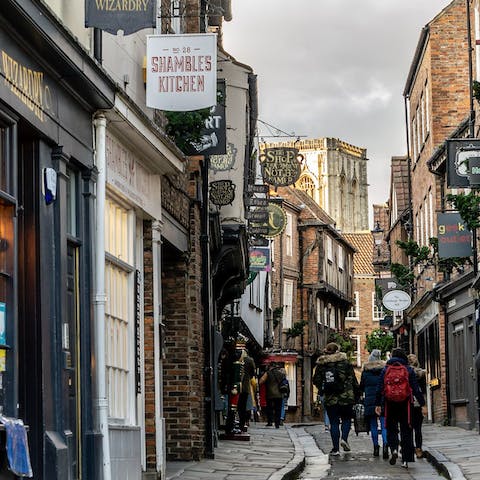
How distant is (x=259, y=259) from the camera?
37.5 metres

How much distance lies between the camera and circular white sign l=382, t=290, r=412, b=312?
37812 mm

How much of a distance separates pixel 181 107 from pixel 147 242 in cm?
239

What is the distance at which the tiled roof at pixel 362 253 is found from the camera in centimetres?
9062

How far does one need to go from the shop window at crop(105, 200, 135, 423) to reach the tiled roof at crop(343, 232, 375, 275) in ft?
245

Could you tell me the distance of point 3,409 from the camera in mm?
9477

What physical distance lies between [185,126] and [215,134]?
1632 mm

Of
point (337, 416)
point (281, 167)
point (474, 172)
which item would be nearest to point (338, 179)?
point (281, 167)

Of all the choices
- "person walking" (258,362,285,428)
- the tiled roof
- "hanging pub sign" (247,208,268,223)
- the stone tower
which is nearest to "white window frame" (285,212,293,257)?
"person walking" (258,362,285,428)

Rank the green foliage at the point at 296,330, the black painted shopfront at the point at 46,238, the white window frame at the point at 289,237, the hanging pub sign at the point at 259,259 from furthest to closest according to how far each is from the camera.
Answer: the white window frame at the point at 289,237
the green foliage at the point at 296,330
the hanging pub sign at the point at 259,259
the black painted shopfront at the point at 46,238

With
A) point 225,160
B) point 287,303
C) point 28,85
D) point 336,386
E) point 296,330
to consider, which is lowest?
point 336,386

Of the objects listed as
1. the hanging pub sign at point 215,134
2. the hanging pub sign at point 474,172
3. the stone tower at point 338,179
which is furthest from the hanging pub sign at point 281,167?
the stone tower at point 338,179

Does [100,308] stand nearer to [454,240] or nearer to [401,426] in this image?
[401,426]

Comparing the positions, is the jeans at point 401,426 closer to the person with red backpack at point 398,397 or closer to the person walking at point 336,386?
the person with red backpack at point 398,397

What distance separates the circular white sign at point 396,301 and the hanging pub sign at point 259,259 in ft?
11.8
